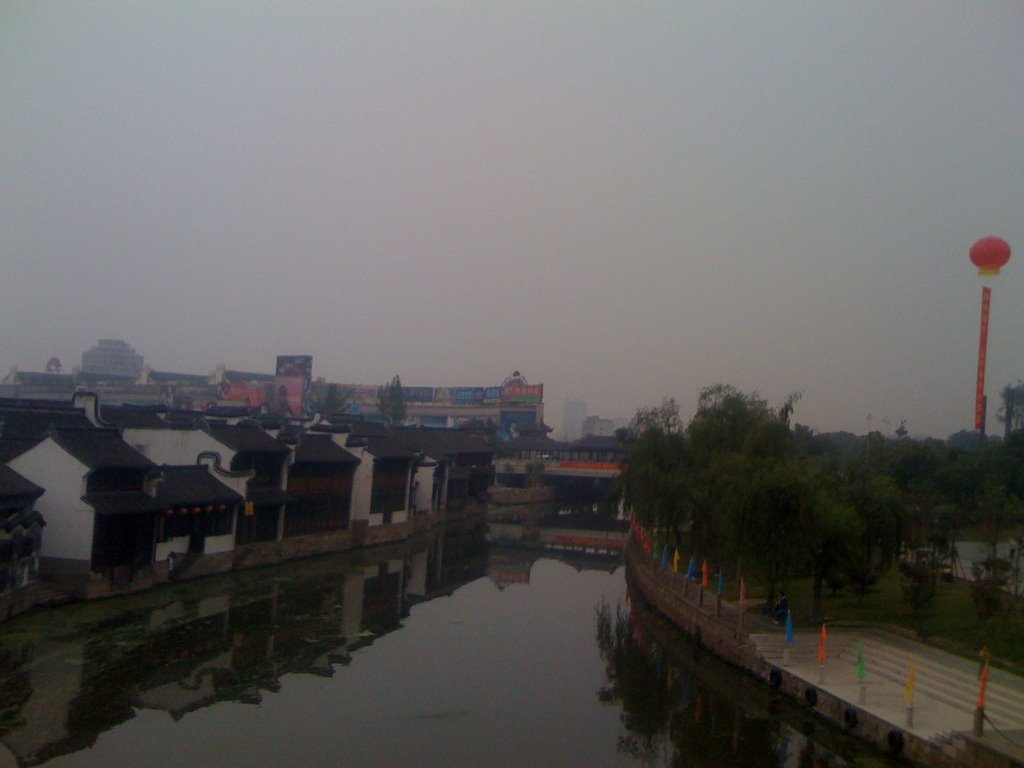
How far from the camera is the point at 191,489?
2728cm

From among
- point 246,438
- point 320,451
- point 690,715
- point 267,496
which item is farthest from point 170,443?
point 690,715

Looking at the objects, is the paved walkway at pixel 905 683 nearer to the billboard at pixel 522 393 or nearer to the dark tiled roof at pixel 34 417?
the dark tiled roof at pixel 34 417

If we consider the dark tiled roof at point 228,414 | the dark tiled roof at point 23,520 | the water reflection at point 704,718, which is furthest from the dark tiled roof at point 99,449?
the water reflection at point 704,718

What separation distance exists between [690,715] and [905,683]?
4048 millimetres

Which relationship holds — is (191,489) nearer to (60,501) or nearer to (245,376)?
(60,501)

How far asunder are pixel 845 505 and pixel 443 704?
9853 millimetres

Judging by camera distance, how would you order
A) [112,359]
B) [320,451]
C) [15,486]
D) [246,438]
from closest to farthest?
[15,486]
[246,438]
[320,451]
[112,359]

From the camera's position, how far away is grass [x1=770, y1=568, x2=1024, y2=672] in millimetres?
17984

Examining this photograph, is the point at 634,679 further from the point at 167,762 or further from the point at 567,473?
the point at 567,473

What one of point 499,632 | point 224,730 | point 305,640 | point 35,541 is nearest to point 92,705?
point 224,730

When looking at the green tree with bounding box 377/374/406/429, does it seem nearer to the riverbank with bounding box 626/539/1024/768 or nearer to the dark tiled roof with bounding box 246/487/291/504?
the dark tiled roof with bounding box 246/487/291/504

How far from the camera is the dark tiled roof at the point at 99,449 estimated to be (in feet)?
75.9

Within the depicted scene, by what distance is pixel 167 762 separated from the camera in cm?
1346

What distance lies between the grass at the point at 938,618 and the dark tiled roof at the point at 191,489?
17.4 meters
